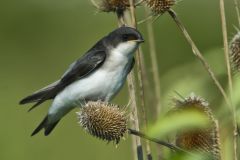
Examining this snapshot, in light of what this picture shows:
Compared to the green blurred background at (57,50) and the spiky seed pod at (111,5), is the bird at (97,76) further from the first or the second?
the green blurred background at (57,50)

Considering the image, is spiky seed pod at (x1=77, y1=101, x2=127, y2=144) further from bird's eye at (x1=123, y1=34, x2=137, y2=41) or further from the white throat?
the white throat

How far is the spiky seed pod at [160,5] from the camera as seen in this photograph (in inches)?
151

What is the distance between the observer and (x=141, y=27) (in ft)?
40.2

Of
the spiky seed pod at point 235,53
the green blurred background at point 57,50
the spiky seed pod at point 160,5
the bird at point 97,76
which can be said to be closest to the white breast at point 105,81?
the bird at point 97,76

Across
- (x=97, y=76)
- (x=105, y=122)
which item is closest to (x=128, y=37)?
(x=97, y=76)

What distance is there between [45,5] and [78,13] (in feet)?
2.61

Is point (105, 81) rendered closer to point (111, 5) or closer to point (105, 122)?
point (111, 5)

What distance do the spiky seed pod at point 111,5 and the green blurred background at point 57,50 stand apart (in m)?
3.37

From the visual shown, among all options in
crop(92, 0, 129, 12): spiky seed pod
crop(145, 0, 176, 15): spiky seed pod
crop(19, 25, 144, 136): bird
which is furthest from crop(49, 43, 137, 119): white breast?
crop(145, 0, 176, 15): spiky seed pod

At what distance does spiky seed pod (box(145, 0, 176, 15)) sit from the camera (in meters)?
3.85

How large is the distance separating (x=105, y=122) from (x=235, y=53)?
63 cm

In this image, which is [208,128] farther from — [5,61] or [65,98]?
[5,61]

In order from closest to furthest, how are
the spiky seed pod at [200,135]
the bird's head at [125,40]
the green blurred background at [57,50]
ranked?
the spiky seed pod at [200,135] < the bird's head at [125,40] < the green blurred background at [57,50]

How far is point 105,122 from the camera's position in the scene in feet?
12.2
